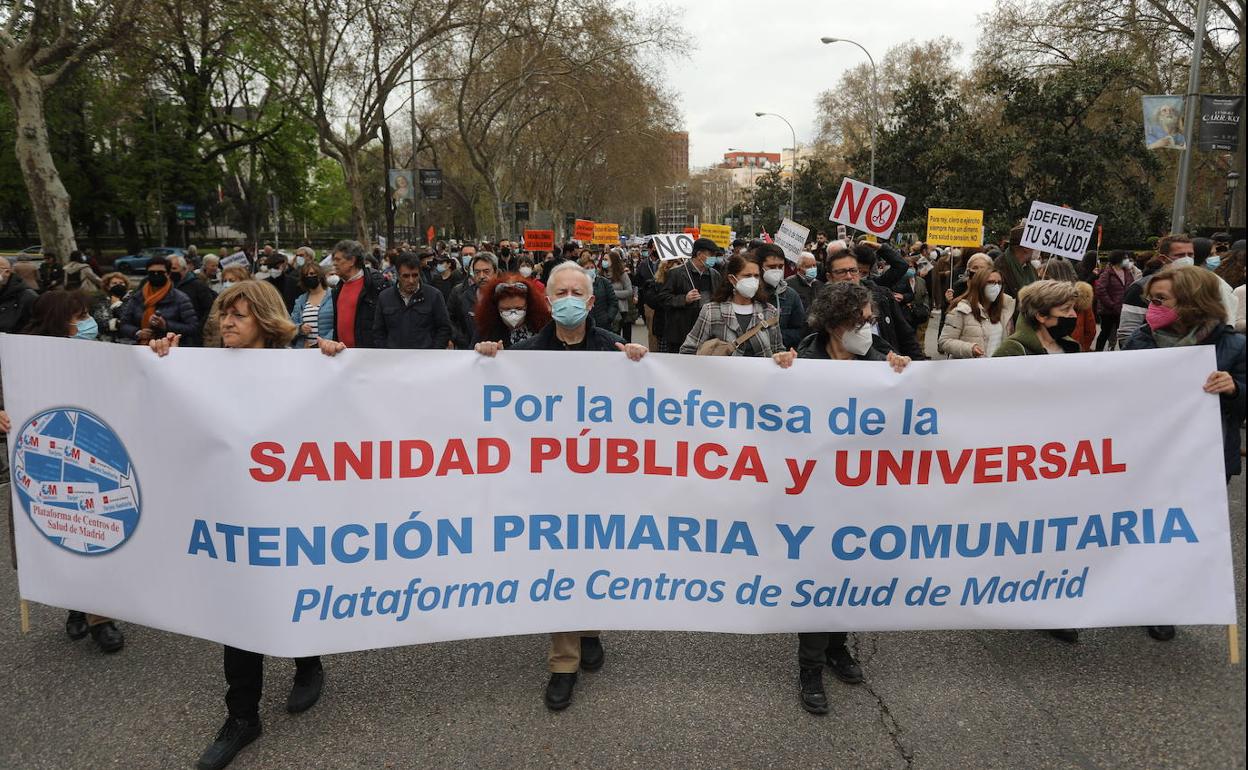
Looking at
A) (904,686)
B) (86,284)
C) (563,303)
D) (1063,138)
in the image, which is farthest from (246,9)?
(1063,138)

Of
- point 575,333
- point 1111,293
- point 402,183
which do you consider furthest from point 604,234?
point 575,333

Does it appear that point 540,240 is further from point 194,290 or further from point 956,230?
point 194,290

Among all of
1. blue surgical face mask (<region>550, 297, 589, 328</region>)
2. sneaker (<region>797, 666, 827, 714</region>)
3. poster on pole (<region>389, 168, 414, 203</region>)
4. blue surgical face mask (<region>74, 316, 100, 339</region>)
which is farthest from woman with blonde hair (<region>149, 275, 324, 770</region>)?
poster on pole (<region>389, 168, 414, 203</region>)

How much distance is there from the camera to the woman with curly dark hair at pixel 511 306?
4.33 m

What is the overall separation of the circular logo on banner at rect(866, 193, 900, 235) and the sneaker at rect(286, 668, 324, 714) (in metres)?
7.45

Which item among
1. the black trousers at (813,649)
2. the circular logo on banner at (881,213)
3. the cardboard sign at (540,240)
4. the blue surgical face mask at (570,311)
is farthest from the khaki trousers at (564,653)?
the cardboard sign at (540,240)

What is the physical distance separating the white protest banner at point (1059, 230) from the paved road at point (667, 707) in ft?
19.7

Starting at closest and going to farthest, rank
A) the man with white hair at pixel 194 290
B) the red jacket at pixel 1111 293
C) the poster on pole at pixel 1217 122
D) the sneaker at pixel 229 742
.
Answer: the sneaker at pixel 229 742, the man with white hair at pixel 194 290, the red jacket at pixel 1111 293, the poster on pole at pixel 1217 122

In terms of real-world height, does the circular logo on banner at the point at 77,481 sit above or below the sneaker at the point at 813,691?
above

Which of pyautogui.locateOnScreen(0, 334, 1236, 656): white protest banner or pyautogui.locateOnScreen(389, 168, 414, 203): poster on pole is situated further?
pyautogui.locateOnScreen(389, 168, 414, 203): poster on pole

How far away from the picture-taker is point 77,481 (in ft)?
10.7

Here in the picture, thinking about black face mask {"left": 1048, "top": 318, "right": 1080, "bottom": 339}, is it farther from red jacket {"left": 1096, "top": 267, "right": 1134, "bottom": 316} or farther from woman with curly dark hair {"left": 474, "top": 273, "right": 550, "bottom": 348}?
red jacket {"left": 1096, "top": 267, "right": 1134, "bottom": 316}

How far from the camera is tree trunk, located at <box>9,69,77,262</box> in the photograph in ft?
54.7

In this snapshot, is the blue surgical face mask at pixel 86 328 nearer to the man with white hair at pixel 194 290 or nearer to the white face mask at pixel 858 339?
the man with white hair at pixel 194 290
